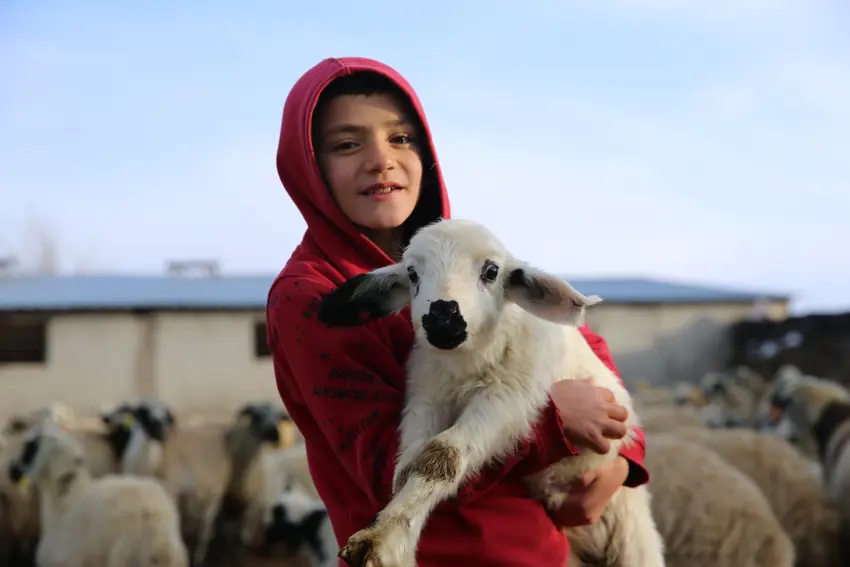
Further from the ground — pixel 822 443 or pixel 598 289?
pixel 822 443

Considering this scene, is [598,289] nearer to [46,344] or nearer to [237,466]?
[46,344]

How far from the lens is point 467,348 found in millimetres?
2008

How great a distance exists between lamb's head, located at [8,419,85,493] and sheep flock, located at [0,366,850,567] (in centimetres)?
1

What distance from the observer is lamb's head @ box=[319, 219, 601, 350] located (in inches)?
77.3

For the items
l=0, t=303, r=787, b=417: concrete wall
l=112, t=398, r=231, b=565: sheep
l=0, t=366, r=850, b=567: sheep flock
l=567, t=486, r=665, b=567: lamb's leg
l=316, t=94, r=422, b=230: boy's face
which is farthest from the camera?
l=0, t=303, r=787, b=417: concrete wall

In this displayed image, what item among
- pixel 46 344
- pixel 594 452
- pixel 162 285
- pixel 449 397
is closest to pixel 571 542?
pixel 594 452

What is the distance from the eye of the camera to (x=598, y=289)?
23.6 m

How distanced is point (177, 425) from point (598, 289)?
52.0 ft

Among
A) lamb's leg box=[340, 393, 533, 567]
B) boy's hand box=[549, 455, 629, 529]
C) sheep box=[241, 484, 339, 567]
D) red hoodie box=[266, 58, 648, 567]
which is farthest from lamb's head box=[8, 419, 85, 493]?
lamb's leg box=[340, 393, 533, 567]

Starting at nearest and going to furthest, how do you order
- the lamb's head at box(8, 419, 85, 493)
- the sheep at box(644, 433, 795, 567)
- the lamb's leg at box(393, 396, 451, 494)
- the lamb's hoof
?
the lamb's hoof < the lamb's leg at box(393, 396, 451, 494) < the sheep at box(644, 433, 795, 567) < the lamb's head at box(8, 419, 85, 493)

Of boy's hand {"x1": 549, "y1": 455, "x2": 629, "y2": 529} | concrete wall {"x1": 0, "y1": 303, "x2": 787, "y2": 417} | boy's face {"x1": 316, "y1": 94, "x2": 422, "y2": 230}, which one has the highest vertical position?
boy's face {"x1": 316, "y1": 94, "x2": 422, "y2": 230}

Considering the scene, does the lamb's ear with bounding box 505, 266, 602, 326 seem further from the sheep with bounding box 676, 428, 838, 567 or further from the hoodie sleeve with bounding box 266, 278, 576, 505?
the sheep with bounding box 676, 428, 838, 567

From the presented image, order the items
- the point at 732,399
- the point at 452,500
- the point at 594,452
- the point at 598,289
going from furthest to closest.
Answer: the point at 598,289 < the point at 732,399 < the point at 594,452 < the point at 452,500

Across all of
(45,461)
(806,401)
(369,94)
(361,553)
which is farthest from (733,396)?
(361,553)
